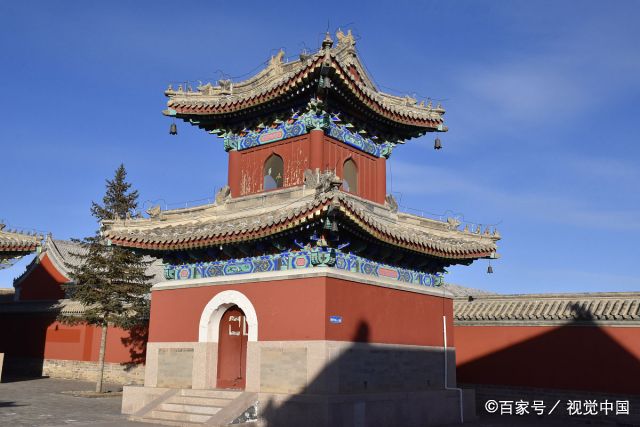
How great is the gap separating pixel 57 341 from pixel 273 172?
1862cm

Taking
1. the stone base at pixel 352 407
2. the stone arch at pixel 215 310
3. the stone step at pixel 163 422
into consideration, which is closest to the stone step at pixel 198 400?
the stone base at pixel 352 407

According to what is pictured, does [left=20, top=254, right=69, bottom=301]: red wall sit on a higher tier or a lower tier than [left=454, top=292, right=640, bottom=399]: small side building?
higher

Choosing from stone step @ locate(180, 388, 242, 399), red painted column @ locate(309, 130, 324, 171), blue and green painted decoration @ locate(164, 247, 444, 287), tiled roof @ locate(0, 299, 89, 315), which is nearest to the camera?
blue and green painted decoration @ locate(164, 247, 444, 287)

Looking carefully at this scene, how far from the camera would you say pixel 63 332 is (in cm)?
3116

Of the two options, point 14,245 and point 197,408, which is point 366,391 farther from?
point 14,245

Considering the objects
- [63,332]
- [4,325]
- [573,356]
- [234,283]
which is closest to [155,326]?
[234,283]

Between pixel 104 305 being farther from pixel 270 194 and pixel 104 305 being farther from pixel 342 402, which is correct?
pixel 342 402

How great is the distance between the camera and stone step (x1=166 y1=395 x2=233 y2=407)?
15.6m

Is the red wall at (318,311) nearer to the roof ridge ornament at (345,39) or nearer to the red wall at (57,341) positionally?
the roof ridge ornament at (345,39)

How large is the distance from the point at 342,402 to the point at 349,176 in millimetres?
6600

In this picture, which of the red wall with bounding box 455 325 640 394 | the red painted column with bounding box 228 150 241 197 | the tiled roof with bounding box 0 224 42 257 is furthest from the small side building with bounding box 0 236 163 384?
the red wall with bounding box 455 325 640 394

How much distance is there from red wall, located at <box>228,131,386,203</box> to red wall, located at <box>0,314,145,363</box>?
12945 millimetres

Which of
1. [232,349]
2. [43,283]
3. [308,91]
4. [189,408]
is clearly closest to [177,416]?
[189,408]

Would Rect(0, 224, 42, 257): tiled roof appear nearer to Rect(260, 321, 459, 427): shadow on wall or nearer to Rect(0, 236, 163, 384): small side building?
Rect(0, 236, 163, 384): small side building
